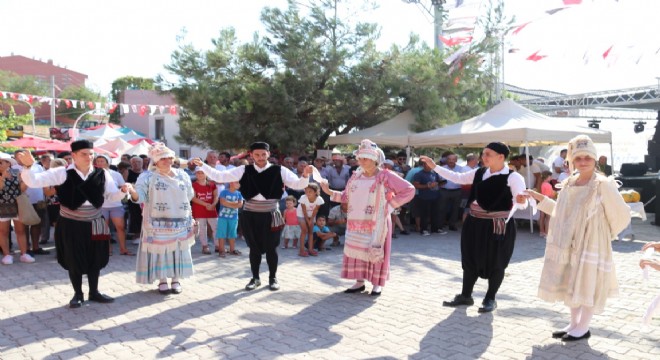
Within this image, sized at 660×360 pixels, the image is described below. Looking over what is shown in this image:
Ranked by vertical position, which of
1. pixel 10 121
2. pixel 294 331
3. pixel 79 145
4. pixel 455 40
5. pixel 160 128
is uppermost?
pixel 455 40

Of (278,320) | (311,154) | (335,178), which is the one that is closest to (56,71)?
(311,154)

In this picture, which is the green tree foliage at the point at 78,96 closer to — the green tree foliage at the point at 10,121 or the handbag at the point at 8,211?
the green tree foliage at the point at 10,121

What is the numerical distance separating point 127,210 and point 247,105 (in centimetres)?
557

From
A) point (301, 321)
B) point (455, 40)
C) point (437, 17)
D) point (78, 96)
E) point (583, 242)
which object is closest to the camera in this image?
point (583, 242)

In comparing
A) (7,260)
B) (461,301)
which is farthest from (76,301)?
(461,301)

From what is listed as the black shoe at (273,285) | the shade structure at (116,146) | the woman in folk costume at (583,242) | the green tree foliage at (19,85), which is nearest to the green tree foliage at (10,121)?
the shade structure at (116,146)

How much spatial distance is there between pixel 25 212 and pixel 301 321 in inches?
197

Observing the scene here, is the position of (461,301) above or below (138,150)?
below

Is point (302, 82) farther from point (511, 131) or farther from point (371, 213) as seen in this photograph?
→ point (371, 213)

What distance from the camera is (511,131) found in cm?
1111

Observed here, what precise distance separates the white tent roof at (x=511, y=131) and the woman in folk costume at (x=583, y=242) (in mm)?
6854

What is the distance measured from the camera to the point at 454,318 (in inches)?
203

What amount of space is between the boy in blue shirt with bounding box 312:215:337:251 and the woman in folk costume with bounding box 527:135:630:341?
485cm

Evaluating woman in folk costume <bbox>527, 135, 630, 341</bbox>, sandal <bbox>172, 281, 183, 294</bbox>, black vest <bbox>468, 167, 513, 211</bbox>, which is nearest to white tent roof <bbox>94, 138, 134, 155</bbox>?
sandal <bbox>172, 281, 183, 294</bbox>
